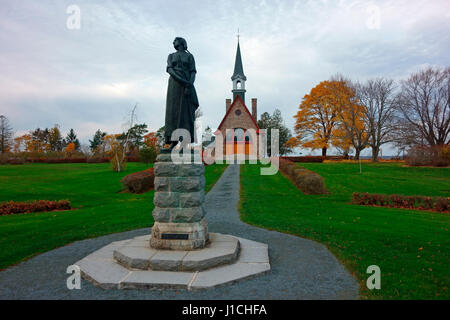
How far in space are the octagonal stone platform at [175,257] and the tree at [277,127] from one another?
42.2 metres

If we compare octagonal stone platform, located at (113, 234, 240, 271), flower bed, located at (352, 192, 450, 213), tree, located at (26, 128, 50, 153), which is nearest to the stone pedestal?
octagonal stone platform, located at (113, 234, 240, 271)

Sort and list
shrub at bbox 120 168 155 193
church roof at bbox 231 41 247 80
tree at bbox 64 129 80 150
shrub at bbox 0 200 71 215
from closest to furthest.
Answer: shrub at bbox 0 200 71 215 < shrub at bbox 120 168 155 193 < church roof at bbox 231 41 247 80 < tree at bbox 64 129 80 150

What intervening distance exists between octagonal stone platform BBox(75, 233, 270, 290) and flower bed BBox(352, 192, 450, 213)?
9.28 meters

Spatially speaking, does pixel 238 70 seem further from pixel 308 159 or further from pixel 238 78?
pixel 308 159

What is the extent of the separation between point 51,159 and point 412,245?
5764cm

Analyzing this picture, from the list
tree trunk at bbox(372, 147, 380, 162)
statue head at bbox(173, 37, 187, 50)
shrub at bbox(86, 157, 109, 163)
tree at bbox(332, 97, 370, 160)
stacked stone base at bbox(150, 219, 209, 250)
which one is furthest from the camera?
shrub at bbox(86, 157, 109, 163)

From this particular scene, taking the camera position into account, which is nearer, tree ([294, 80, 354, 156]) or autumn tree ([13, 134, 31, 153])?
tree ([294, 80, 354, 156])

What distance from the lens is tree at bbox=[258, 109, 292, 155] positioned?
48.1 meters

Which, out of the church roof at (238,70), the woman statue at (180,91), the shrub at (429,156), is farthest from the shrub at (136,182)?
the church roof at (238,70)

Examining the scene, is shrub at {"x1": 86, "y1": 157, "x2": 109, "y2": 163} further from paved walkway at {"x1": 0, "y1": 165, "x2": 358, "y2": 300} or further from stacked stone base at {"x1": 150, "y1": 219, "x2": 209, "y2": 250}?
Answer: stacked stone base at {"x1": 150, "y1": 219, "x2": 209, "y2": 250}

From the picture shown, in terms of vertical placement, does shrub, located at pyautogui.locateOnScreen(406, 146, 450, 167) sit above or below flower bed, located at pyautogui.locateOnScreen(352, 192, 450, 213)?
above

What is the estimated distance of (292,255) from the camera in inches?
243

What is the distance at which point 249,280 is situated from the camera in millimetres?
4863
